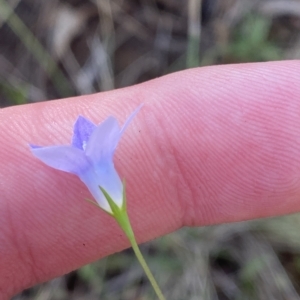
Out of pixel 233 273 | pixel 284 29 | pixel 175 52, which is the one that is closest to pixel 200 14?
pixel 175 52

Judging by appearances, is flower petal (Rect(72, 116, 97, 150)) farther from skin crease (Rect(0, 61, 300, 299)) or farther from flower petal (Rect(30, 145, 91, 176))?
skin crease (Rect(0, 61, 300, 299))

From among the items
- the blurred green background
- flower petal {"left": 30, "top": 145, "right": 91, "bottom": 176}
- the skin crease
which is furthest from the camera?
the blurred green background

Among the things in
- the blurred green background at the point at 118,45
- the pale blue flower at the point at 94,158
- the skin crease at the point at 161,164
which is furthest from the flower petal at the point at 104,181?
the blurred green background at the point at 118,45

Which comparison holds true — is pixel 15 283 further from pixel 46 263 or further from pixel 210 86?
pixel 210 86

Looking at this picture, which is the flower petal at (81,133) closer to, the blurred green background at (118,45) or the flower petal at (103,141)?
the flower petal at (103,141)

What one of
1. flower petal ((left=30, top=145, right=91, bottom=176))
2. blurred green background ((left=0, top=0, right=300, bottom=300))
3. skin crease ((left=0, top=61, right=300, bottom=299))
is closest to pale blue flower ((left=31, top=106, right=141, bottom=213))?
flower petal ((left=30, top=145, right=91, bottom=176))

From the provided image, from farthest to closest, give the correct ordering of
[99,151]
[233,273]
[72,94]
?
1. [72,94]
2. [233,273]
3. [99,151]
